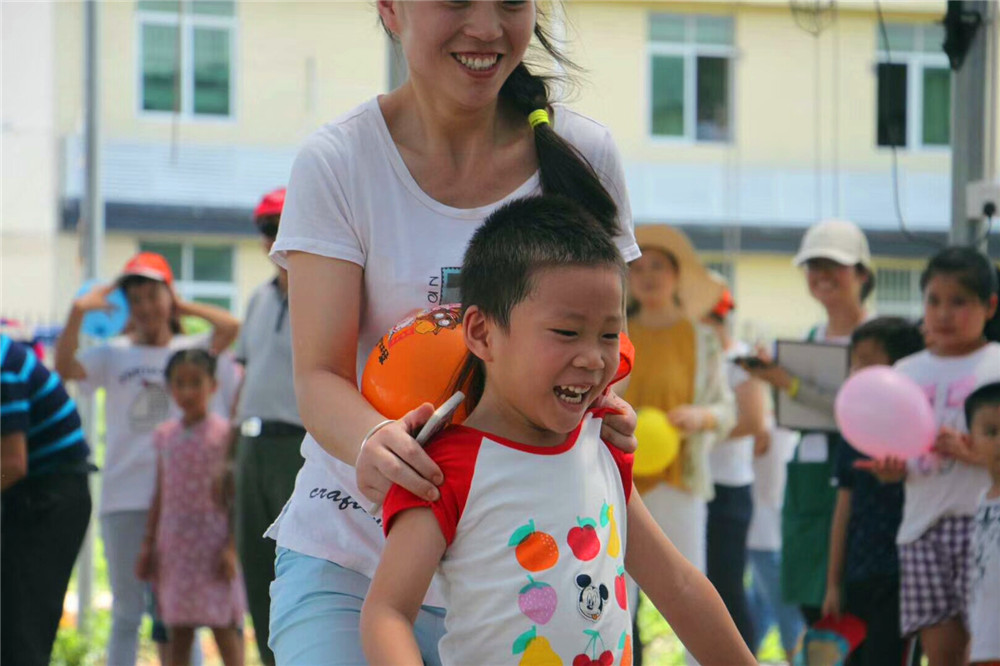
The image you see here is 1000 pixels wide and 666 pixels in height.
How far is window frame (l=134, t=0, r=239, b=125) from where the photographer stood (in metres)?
12.5

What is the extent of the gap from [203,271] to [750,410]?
363 inches

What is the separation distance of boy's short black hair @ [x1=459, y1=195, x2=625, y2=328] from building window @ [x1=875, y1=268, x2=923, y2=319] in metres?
13.0

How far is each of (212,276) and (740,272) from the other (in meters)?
5.45

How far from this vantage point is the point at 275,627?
7.09 feet

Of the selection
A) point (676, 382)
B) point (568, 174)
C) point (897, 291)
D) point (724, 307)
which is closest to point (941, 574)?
point (676, 382)

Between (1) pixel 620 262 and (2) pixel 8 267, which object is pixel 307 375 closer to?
(1) pixel 620 262

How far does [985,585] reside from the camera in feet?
14.6

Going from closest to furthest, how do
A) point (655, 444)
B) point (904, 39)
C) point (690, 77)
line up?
1. point (655, 444)
2. point (904, 39)
3. point (690, 77)

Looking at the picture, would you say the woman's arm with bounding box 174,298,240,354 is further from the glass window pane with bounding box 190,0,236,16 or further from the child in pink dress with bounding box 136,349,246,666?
the glass window pane with bounding box 190,0,236,16

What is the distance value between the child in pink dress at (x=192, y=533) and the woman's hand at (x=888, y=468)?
264 cm

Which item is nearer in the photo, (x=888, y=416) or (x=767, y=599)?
(x=888, y=416)

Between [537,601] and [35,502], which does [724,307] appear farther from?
[537,601]

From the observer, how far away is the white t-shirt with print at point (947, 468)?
15.6ft

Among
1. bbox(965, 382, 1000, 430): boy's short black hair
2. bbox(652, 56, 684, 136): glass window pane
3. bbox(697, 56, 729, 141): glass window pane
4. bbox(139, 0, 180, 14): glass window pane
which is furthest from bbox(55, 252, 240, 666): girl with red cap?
bbox(697, 56, 729, 141): glass window pane
